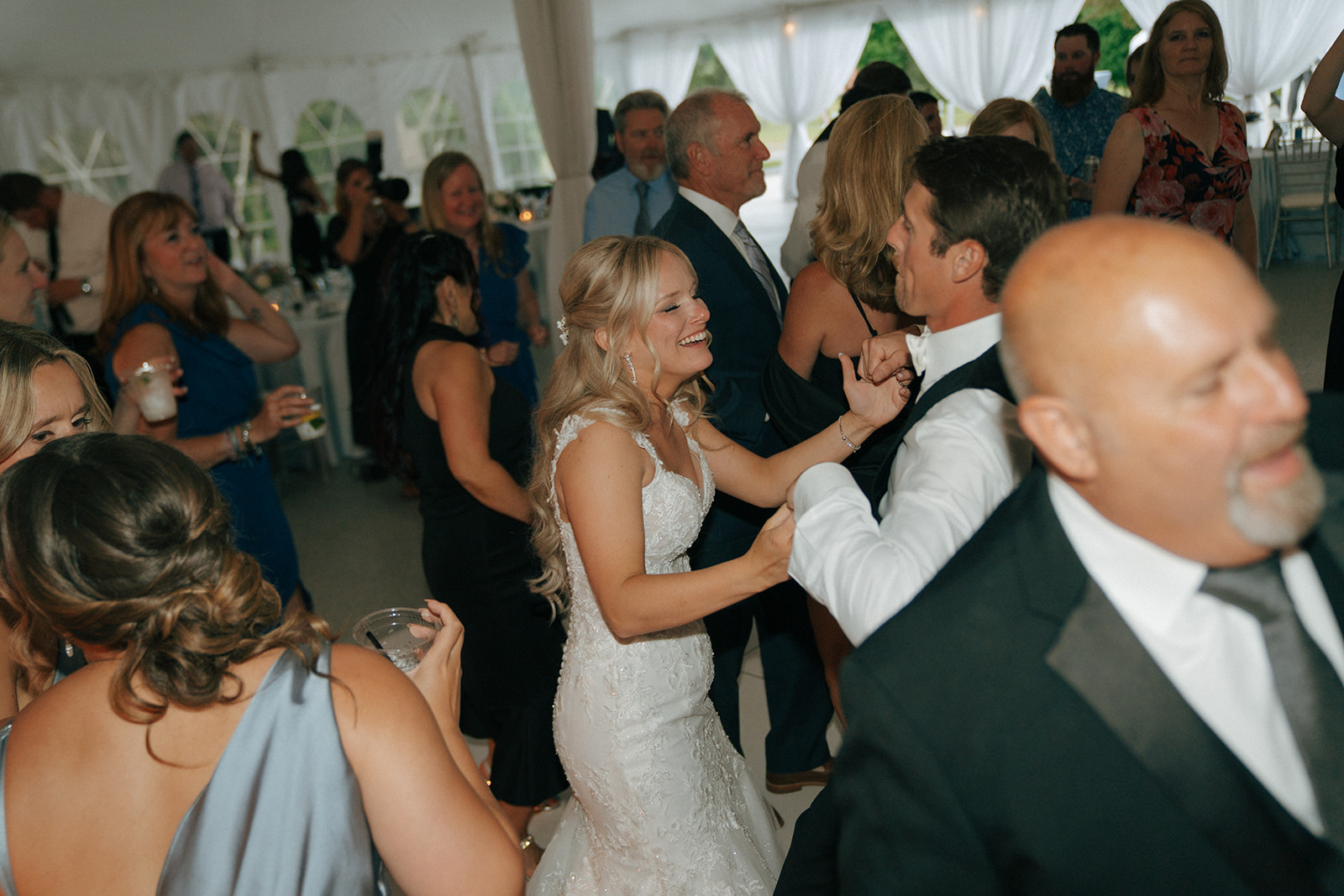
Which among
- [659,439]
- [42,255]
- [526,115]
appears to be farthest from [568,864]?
[526,115]

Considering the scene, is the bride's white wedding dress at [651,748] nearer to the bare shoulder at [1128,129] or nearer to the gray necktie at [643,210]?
the bare shoulder at [1128,129]

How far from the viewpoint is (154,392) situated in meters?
2.30

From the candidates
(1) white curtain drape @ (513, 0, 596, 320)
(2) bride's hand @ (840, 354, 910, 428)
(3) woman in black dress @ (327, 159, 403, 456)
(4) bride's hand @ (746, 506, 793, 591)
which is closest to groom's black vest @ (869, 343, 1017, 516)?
(4) bride's hand @ (746, 506, 793, 591)

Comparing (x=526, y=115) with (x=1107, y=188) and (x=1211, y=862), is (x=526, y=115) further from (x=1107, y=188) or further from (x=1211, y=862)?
(x=1211, y=862)

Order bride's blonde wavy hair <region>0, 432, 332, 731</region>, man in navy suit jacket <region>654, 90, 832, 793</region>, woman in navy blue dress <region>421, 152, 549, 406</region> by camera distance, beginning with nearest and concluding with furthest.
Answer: bride's blonde wavy hair <region>0, 432, 332, 731</region> → man in navy suit jacket <region>654, 90, 832, 793</region> → woman in navy blue dress <region>421, 152, 549, 406</region>

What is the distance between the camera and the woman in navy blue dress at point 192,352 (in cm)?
249

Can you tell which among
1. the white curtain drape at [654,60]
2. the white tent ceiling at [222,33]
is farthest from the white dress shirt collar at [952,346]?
the white curtain drape at [654,60]

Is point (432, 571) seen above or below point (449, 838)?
below

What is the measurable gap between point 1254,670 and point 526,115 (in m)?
14.3

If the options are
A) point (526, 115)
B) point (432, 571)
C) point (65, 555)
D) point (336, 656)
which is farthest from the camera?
point (526, 115)

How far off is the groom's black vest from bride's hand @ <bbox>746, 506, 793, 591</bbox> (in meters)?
0.17

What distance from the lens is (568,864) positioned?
1.92 meters

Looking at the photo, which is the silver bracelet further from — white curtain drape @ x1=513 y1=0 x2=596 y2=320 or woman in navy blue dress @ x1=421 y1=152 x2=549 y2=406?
white curtain drape @ x1=513 y1=0 x2=596 y2=320

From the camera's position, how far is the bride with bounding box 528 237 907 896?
174 centimetres
